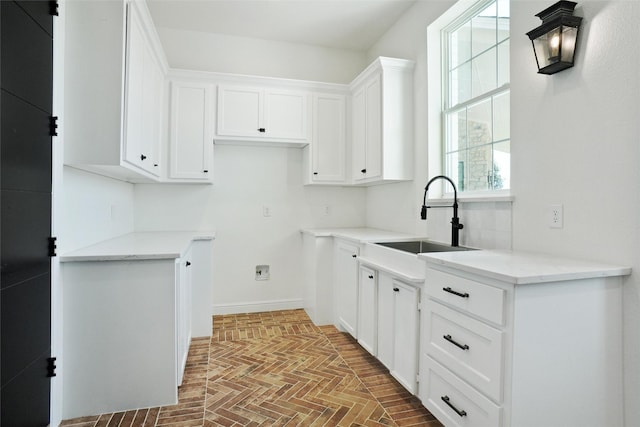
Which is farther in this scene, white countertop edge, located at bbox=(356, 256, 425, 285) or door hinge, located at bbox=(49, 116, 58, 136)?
white countertop edge, located at bbox=(356, 256, 425, 285)

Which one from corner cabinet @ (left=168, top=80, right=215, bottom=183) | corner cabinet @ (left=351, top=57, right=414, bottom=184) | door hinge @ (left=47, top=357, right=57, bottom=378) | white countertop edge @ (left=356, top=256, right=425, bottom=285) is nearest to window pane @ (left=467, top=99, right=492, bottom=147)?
corner cabinet @ (left=351, top=57, right=414, bottom=184)

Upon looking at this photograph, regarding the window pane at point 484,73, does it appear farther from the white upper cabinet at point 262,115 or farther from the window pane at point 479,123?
the white upper cabinet at point 262,115

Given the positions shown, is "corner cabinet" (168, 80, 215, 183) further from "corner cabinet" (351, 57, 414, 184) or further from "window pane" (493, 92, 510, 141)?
"window pane" (493, 92, 510, 141)

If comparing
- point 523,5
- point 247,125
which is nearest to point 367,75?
point 247,125

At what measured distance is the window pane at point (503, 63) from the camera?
239 centimetres

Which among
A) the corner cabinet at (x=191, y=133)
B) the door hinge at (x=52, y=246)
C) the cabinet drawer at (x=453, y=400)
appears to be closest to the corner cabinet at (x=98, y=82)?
the door hinge at (x=52, y=246)

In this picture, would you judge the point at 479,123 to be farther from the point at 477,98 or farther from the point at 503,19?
the point at 503,19

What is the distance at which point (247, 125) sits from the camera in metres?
3.68

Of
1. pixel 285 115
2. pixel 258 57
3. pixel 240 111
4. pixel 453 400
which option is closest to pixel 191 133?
pixel 240 111

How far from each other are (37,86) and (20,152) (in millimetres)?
358

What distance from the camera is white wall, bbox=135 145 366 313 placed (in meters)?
3.83

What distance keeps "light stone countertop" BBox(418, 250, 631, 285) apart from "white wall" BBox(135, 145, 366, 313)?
240 centimetres

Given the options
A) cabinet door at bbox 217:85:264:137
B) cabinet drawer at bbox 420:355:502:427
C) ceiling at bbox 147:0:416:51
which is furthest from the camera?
cabinet door at bbox 217:85:264:137

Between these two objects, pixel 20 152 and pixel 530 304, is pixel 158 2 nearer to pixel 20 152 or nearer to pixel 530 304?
pixel 20 152
